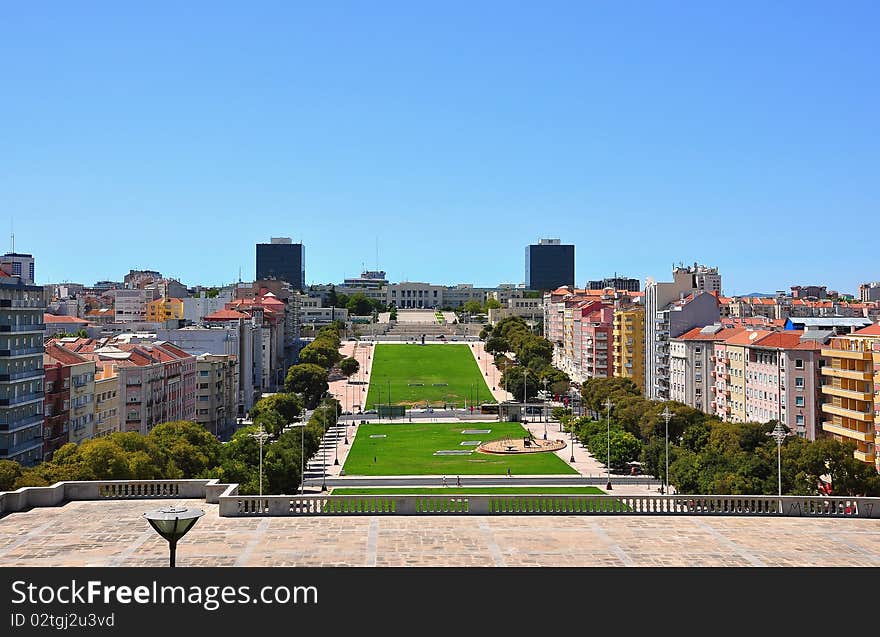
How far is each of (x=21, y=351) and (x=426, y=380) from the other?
9650cm

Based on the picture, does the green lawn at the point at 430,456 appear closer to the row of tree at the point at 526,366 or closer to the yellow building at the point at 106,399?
the row of tree at the point at 526,366

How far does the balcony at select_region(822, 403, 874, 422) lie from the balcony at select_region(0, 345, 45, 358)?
61.2 meters

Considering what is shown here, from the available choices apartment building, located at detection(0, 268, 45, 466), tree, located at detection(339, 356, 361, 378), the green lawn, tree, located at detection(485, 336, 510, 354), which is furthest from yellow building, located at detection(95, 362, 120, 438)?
tree, located at detection(485, 336, 510, 354)

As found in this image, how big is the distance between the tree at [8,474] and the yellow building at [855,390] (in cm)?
5593

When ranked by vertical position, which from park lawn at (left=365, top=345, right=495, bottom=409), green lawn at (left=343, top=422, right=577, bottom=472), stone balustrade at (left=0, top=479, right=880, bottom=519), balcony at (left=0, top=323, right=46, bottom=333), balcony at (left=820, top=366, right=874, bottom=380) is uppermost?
balcony at (left=0, top=323, right=46, bottom=333)

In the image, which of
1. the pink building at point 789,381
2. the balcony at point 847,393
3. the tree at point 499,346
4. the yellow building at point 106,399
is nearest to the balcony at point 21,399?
the yellow building at point 106,399

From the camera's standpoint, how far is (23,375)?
73.8m

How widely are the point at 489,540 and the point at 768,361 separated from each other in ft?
235

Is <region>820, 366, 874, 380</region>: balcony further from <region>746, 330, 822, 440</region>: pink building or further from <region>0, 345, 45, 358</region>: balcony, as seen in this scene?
<region>0, 345, 45, 358</region>: balcony

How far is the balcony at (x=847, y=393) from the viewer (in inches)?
2931

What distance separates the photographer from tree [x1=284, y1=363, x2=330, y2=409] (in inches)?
5335

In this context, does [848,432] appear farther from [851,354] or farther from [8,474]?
[8,474]

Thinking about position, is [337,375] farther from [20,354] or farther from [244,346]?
[20,354]
